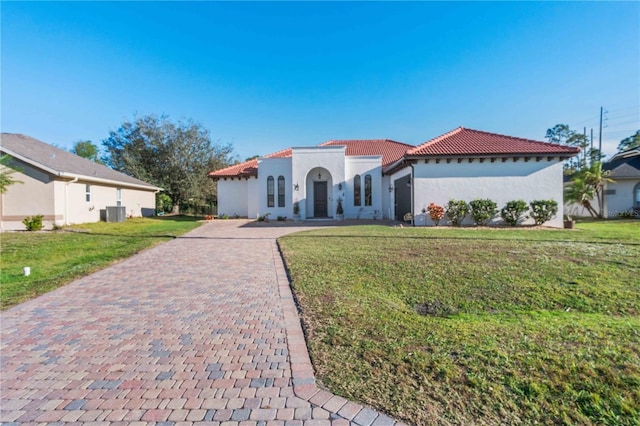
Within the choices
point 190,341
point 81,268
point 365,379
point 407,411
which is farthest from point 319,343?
point 81,268

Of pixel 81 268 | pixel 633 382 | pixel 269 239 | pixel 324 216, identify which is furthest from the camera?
pixel 324 216

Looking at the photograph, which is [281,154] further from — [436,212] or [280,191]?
[436,212]

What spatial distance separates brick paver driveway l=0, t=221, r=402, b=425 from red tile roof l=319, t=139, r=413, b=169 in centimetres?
1896

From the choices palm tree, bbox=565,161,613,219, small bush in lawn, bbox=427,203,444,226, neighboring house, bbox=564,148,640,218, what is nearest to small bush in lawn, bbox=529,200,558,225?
small bush in lawn, bbox=427,203,444,226

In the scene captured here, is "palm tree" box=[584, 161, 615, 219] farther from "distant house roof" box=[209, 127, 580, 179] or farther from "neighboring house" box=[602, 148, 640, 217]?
"distant house roof" box=[209, 127, 580, 179]

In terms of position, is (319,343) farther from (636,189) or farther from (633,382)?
(636,189)

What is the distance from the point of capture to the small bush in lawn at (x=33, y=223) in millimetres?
14555

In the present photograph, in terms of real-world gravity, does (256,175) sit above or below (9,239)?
above

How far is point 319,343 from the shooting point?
3.37 metres

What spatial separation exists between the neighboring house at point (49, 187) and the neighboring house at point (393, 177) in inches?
301

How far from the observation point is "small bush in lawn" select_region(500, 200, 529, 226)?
14.2 m

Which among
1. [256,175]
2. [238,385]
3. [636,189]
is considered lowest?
[238,385]

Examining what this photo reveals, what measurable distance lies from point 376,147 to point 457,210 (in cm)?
1177

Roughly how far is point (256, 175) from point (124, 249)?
1281 centimetres
